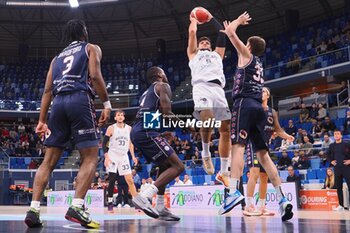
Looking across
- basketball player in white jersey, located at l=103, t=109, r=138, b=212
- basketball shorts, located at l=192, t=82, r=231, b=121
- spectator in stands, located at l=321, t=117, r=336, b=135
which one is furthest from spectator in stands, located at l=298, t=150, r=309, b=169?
basketball shorts, located at l=192, t=82, r=231, b=121

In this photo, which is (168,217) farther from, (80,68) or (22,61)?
(22,61)

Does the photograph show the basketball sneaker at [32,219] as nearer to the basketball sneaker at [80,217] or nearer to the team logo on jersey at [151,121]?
the basketball sneaker at [80,217]

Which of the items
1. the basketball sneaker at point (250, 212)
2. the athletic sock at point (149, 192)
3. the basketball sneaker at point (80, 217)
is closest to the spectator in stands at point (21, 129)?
the basketball sneaker at point (250, 212)

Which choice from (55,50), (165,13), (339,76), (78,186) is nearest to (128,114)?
(165,13)

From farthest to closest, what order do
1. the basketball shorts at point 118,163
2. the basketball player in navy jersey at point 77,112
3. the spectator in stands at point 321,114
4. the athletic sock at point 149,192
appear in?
the spectator in stands at point 321,114 < the basketball shorts at point 118,163 < the athletic sock at point 149,192 < the basketball player in navy jersey at point 77,112

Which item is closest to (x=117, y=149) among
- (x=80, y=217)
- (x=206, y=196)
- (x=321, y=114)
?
(x=206, y=196)

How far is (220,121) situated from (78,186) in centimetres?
249

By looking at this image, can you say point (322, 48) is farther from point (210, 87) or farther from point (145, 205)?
point (145, 205)

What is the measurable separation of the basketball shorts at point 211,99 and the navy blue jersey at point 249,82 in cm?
65

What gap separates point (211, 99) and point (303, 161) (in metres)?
8.39

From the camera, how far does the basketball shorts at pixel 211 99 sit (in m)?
6.13

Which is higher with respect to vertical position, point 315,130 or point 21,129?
point 21,129

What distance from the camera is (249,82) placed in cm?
547

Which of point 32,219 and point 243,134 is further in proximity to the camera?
point 243,134
